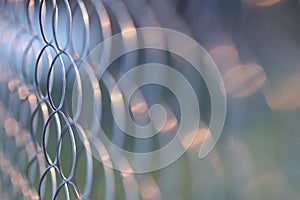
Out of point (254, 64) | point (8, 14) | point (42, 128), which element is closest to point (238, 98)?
point (254, 64)

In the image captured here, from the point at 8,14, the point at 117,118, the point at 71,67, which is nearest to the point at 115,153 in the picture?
the point at 117,118

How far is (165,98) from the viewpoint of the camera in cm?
46

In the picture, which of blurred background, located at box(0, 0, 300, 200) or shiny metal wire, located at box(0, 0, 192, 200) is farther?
shiny metal wire, located at box(0, 0, 192, 200)

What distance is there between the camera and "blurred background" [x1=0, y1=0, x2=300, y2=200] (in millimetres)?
373

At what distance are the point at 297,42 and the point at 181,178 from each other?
0.62 feet

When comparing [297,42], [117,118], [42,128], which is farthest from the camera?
[42,128]

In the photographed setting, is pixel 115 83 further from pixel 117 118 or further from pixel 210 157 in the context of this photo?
pixel 210 157

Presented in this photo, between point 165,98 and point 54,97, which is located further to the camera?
point 54,97

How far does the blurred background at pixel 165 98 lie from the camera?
37cm

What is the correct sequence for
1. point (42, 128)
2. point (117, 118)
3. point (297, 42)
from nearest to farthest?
1. point (297, 42)
2. point (117, 118)
3. point (42, 128)

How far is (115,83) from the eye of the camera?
51cm

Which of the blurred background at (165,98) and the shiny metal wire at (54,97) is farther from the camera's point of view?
the shiny metal wire at (54,97)

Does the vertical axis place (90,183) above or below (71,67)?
below

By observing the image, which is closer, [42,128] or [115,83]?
[115,83]
